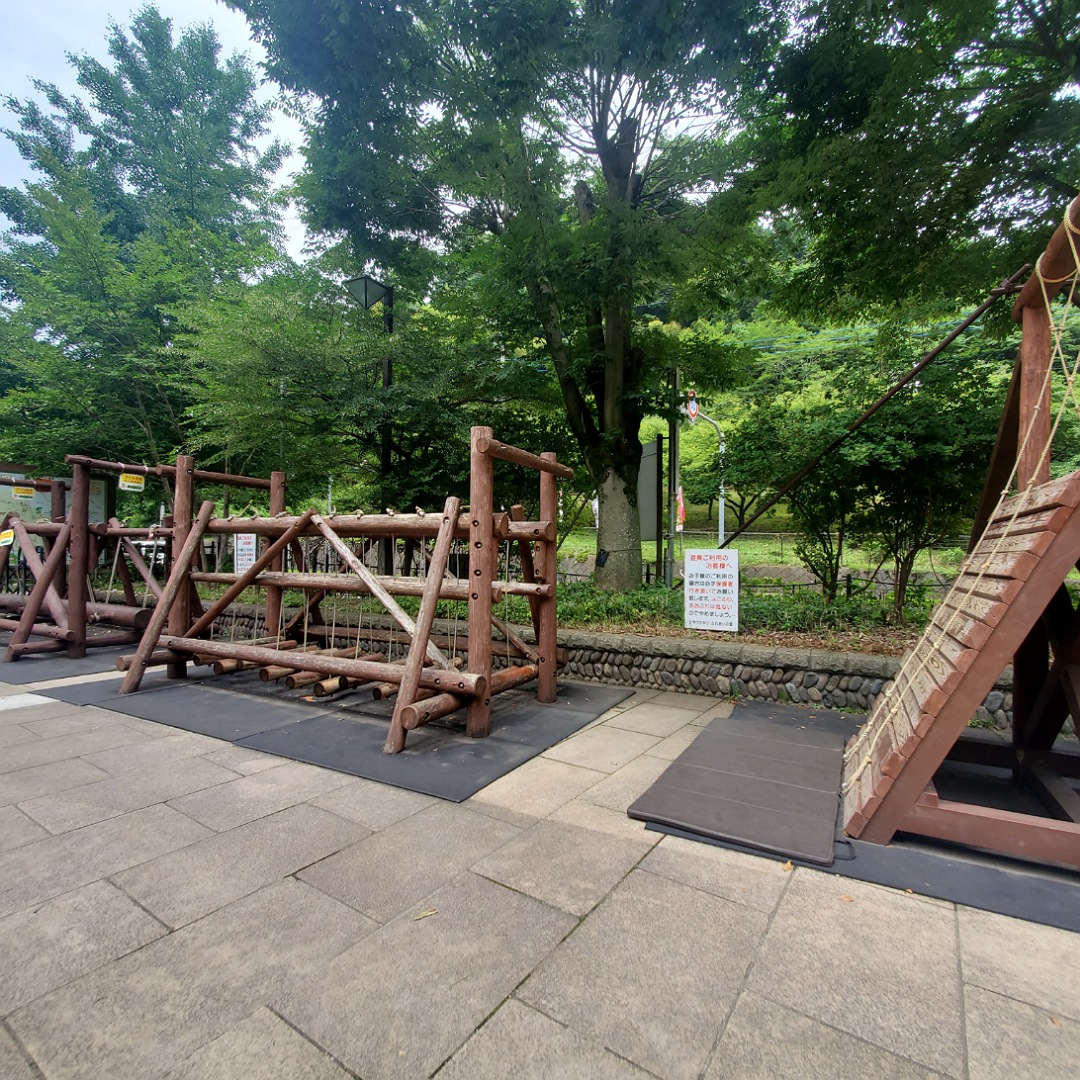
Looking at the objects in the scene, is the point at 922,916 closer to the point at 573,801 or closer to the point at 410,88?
the point at 573,801

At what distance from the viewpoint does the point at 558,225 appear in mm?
6414

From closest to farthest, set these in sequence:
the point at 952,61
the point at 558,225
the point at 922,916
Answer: the point at 922,916, the point at 952,61, the point at 558,225

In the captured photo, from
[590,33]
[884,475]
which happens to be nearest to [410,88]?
[590,33]

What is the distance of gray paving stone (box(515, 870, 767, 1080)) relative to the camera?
60.4 inches

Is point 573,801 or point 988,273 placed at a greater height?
point 988,273

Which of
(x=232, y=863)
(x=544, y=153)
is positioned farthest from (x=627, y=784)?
(x=544, y=153)

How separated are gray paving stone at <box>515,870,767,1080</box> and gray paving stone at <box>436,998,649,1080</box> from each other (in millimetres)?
41

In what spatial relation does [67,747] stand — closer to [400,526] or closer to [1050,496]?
[400,526]

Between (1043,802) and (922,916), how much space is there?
147 centimetres

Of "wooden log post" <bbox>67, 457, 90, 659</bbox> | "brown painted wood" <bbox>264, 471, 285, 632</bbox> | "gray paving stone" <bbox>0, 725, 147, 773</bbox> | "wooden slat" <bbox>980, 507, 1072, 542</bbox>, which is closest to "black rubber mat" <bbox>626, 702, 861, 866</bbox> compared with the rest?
"wooden slat" <bbox>980, 507, 1072, 542</bbox>

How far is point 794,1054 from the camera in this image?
58.9 inches

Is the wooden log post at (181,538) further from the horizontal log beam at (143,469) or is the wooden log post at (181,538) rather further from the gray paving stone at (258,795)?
the gray paving stone at (258,795)

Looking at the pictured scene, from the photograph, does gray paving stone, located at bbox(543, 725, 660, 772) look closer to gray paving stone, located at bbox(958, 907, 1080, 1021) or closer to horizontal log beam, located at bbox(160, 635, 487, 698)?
horizontal log beam, located at bbox(160, 635, 487, 698)

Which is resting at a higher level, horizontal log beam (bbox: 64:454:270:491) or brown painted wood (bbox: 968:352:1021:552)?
horizontal log beam (bbox: 64:454:270:491)
